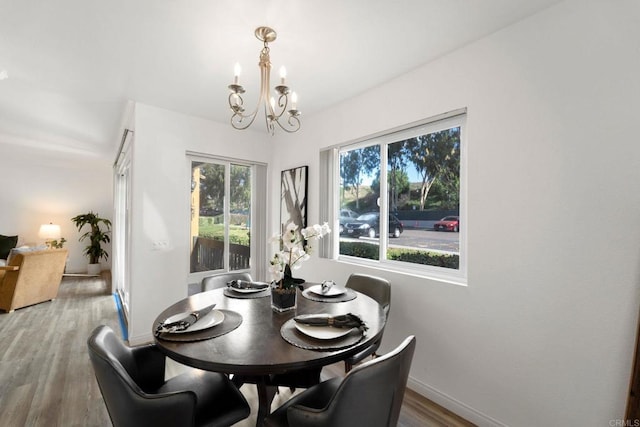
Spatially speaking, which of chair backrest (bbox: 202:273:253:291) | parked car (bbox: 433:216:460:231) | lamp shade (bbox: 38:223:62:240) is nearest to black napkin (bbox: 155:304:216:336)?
chair backrest (bbox: 202:273:253:291)

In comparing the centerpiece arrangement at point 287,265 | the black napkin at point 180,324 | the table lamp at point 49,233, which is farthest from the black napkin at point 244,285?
the table lamp at point 49,233

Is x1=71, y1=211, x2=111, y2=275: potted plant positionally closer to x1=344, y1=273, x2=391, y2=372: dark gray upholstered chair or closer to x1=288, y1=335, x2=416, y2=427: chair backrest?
x1=344, y1=273, x2=391, y2=372: dark gray upholstered chair

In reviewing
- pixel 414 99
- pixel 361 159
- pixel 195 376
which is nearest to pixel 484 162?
pixel 414 99

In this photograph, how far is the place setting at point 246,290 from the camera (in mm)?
1928

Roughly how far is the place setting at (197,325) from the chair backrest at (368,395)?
52cm

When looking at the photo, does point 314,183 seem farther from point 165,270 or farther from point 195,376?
point 195,376

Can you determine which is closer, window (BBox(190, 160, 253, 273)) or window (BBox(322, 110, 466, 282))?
window (BBox(322, 110, 466, 282))

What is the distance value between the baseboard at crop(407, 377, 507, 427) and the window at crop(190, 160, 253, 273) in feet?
8.75

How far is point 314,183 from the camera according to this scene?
10.8ft

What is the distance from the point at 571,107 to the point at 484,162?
501mm

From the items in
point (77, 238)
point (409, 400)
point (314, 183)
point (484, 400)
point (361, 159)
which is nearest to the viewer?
point (484, 400)

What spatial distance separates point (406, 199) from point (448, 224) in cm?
45

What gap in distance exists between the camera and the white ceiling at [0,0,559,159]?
164 cm

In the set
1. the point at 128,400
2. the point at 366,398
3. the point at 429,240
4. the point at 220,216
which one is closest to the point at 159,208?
the point at 220,216
